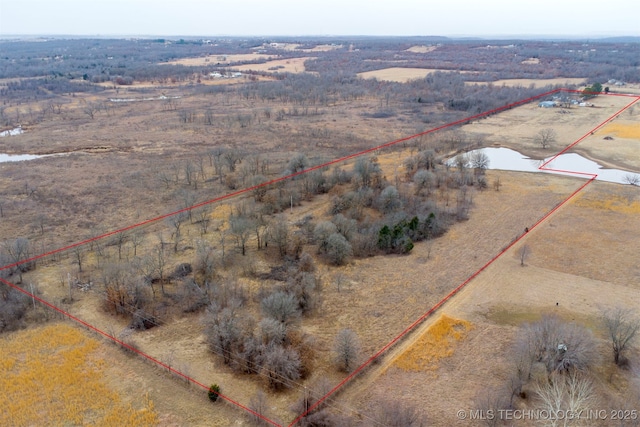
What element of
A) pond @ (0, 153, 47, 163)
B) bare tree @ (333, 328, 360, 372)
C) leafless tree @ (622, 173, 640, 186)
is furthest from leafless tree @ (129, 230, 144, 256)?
leafless tree @ (622, 173, 640, 186)

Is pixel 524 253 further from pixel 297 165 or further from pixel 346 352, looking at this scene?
pixel 297 165

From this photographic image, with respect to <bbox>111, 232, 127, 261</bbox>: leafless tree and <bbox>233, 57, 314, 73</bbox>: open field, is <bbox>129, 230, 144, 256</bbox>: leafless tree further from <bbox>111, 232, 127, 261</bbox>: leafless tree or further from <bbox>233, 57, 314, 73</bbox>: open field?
<bbox>233, 57, 314, 73</bbox>: open field

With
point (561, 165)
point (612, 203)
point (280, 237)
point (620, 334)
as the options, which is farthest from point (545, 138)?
point (620, 334)

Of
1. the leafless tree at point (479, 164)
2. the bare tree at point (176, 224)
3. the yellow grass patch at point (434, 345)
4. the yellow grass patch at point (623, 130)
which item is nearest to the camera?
the yellow grass patch at point (434, 345)

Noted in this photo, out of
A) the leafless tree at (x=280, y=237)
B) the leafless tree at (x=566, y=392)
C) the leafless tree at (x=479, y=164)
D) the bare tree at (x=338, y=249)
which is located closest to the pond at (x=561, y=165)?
the leafless tree at (x=479, y=164)

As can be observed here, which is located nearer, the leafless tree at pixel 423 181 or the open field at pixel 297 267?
the open field at pixel 297 267

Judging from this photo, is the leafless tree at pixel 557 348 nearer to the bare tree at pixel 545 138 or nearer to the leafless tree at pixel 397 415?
the leafless tree at pixel 397 415

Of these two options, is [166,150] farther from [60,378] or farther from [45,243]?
[60,378]
